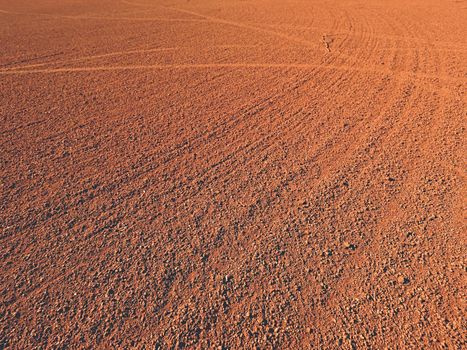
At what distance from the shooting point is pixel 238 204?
5035 mm

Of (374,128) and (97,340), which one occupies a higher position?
(374,128)

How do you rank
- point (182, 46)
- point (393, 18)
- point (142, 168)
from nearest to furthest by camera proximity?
1. point (142, 168)
2. point (182, 46)
3. point (393, 18)

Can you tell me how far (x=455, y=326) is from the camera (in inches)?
135

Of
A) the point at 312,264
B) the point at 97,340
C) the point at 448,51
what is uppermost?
the point at 448,51

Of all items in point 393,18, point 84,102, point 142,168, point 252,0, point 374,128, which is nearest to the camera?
point 142,168

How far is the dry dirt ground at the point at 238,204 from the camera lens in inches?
142

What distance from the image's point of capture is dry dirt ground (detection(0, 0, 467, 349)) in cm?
361

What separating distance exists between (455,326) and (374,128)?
405 centimetres

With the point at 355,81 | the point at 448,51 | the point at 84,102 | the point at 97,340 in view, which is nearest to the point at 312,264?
the point at 97,340

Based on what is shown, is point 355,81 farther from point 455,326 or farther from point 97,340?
point 97,340

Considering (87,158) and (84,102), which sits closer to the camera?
(87,158)

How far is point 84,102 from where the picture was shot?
8.47m

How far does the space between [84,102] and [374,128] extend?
268 inches

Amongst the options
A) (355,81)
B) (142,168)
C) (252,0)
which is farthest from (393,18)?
(142,168)
